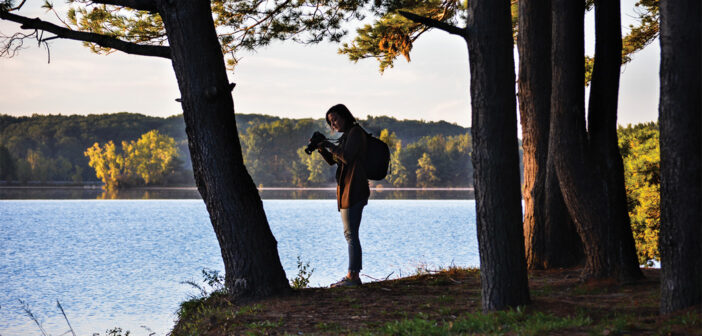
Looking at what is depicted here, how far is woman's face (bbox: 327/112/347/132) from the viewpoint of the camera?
6250 millimetres

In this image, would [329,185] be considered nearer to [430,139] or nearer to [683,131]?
[430,139]

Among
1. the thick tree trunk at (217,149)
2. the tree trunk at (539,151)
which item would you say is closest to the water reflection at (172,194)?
the tree trunk at (539,151)

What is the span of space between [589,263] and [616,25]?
2201 mm

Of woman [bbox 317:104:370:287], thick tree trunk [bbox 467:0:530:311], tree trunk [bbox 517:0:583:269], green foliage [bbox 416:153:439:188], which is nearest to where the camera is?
thick tree trunk [bbox 467:0:530:311]

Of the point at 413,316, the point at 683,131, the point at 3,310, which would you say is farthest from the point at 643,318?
the point at 3,310

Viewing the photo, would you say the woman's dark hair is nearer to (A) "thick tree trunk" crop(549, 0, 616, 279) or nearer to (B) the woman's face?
(B) the woman's face

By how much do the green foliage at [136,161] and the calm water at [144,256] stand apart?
4496 cm

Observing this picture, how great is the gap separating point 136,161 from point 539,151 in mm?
82140

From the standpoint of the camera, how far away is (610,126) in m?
6.04

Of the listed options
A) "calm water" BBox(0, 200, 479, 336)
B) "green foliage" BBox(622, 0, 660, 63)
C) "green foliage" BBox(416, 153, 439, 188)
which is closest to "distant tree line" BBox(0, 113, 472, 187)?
"green foliage" BBox(416, 153, 439, 188)

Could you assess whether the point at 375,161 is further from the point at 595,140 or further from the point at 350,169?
the point at 595,140

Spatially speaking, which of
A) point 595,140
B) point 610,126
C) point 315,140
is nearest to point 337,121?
point 315,140

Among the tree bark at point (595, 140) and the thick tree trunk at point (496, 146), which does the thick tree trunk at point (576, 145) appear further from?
the thick tree trunk at point (496, 146)

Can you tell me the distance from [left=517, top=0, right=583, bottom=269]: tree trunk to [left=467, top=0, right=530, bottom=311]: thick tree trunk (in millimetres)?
2593
